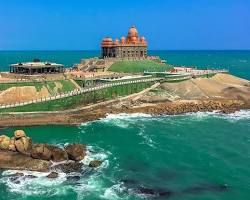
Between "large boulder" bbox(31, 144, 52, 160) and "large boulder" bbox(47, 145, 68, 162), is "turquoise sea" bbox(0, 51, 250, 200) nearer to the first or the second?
"large boulder" bbox(47, 145, 68, 162)

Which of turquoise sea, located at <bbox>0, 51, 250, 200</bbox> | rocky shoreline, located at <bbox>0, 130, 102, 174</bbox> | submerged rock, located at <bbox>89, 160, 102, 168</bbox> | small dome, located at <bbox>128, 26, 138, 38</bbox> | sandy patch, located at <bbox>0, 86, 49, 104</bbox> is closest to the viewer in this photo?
turquoise sea, located at <bbox>0, 51, 250, 200</bbox>

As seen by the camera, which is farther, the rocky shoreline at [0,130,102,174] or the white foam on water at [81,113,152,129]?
the white foam on water at [81,113,152,129]

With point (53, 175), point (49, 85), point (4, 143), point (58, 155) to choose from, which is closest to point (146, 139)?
point (58, 155)

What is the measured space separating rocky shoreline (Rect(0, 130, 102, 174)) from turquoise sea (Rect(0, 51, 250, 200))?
1.69 m

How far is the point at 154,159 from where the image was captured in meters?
55.2

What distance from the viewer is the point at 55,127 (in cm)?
7188

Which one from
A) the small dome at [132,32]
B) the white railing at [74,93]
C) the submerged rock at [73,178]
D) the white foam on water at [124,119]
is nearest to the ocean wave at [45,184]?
the submerged rock at [73,178]

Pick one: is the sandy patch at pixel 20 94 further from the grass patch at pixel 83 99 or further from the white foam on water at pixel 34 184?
the white foam on water at pixel 34 184

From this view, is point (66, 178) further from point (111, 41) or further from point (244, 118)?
point (111, 41)

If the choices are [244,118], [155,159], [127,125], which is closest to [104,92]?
[127,125]

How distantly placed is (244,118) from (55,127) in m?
33.1

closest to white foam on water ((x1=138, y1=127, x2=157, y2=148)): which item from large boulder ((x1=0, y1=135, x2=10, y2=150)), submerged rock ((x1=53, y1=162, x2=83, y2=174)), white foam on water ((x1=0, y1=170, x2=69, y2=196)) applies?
submerged rock ((x1=53, y1=162, x2=83, y2=174))

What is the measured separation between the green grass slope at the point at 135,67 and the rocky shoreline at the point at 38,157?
54087 mm

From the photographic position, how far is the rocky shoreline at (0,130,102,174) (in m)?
50.9
